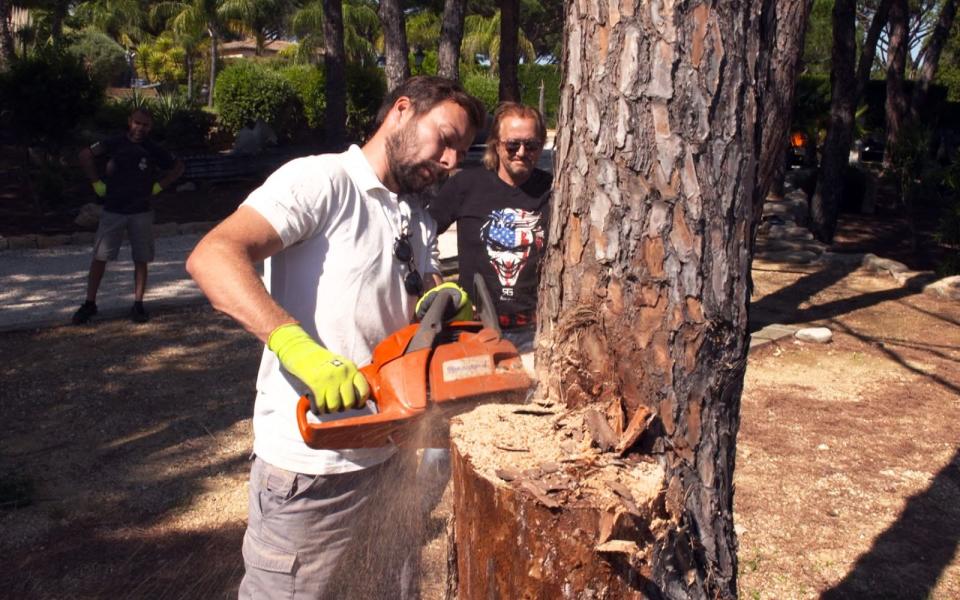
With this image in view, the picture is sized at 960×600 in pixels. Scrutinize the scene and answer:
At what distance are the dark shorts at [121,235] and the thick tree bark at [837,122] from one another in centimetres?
761

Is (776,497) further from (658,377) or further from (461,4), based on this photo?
(461,4)

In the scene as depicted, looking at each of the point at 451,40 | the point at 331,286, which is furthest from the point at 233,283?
the point at 451,40

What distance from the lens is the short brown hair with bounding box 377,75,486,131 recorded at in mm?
2289

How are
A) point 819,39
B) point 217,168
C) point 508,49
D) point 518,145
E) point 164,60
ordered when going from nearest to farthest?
point 518,145
point 508,49
point 217,168
point 164,60
point 819,39

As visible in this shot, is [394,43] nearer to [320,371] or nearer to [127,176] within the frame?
[127,176]

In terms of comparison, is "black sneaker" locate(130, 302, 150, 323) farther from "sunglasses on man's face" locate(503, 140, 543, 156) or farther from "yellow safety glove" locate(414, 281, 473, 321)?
"yellow safety glove" locate(414, 281, 473, 321)

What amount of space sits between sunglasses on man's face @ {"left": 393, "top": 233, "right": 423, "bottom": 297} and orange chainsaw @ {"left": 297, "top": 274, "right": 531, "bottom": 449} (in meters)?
0.29

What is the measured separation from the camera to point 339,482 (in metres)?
2.25

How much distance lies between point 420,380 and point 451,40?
8348 millimetres

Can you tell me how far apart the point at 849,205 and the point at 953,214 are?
5.93 meters

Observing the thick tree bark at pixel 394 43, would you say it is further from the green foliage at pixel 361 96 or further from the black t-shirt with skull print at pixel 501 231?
the green foliage at pixel 361 96

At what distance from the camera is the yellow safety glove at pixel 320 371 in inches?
71.3

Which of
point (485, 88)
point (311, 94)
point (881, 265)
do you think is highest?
point (485, 88)

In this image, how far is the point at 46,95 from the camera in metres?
11.5
